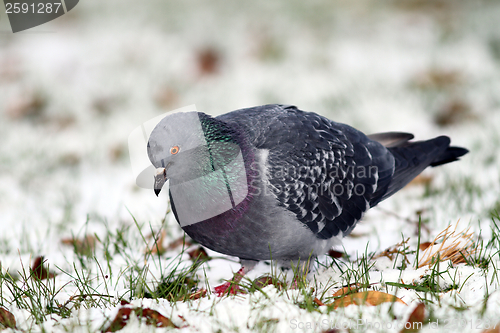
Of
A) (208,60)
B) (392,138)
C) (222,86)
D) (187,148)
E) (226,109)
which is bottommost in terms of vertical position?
(392,138)

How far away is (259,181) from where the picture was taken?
2760 mm

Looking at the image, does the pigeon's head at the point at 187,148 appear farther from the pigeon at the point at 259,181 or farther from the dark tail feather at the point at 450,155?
the dark tail feather at the point at 450,155

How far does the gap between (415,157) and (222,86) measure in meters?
4.59

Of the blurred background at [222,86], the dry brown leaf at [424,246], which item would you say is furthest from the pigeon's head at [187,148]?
the dry brown leaf at [424,246]

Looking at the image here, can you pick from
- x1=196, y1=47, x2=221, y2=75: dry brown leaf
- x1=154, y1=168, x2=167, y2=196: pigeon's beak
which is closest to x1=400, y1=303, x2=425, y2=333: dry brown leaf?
x1=154, y1=168, x2=167, y2=196: pigeon's beak

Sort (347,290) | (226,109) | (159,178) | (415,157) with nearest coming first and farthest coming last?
1. (347,290)
2. (159,178)
3. (415,157)
4. (226,109)

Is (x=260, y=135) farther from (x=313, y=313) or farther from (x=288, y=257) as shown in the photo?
(x=313, y=313)

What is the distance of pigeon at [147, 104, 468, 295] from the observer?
2699mm

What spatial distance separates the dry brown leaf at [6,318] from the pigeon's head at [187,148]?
1.00 metres

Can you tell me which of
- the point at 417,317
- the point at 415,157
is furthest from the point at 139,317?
the point at 415,157

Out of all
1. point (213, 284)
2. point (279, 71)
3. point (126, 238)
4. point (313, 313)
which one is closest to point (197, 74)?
point (279, 71)

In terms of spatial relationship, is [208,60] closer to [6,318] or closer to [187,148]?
[187,148]

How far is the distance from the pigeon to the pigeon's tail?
18.1 inches

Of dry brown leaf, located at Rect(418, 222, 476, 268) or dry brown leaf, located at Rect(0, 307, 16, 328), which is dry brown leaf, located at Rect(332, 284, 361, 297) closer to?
dry brown leaf, located at Rect(418, 222, 476, 268)
